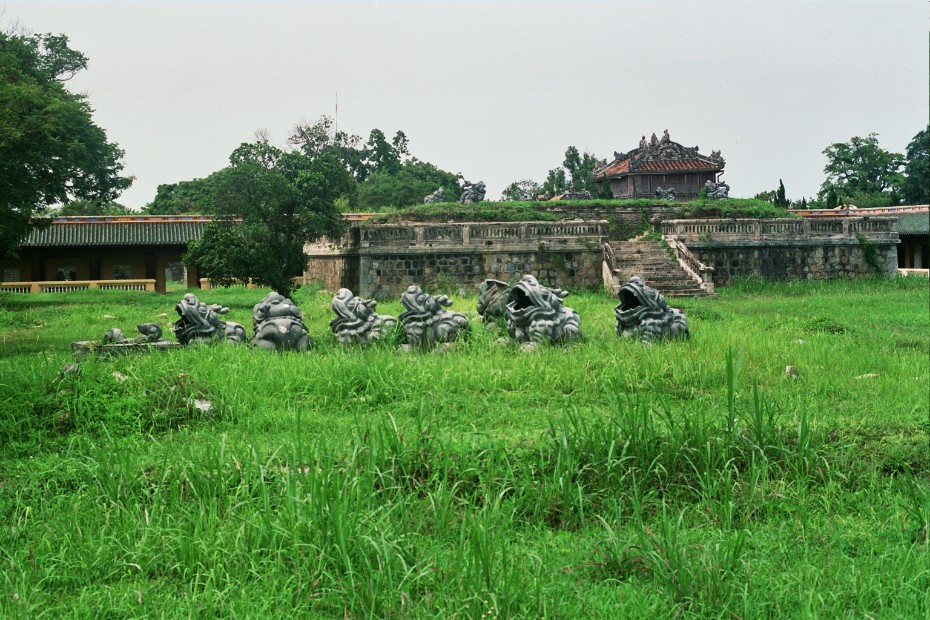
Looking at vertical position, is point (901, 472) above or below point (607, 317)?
below

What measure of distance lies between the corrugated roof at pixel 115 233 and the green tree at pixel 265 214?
29.7 ft

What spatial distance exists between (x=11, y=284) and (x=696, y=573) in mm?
21564

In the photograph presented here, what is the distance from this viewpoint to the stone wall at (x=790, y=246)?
22109 millimetres

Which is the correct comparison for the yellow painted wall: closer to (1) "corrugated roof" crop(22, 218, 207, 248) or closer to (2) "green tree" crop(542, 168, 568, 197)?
(1) "corrugated roof" crop(22, 218, 207, 248)

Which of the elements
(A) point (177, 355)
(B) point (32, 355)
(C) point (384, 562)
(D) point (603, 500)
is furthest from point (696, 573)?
(B) point (32, 355)

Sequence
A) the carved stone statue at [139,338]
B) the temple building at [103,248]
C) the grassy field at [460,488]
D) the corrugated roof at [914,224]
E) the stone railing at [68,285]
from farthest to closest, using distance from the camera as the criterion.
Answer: the corrugated roof at [914,224] → the temple building at [103,248] → the stone railing at [68,285] → the carved stone statue at [139,338] → the grassy field at [460,488]

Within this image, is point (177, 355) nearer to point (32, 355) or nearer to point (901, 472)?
point (32, 355)

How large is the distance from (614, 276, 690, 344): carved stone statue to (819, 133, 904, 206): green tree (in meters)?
32.2

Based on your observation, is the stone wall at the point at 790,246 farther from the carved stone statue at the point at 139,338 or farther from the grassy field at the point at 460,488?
the carved stone statue at the point at 139,338

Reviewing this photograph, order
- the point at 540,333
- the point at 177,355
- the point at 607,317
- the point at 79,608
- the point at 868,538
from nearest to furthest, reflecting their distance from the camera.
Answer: the point at 79,608 < the point at 868,538 < the point at 177,355 < the point at 540,333 < the point at 607,317

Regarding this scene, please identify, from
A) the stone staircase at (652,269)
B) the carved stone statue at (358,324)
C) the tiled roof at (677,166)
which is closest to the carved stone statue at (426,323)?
the carved stone statue at (358,324)

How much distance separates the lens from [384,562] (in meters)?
4.25

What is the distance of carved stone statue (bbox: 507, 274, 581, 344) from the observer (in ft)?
31.9

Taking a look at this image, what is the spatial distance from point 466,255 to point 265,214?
5.30 meters
